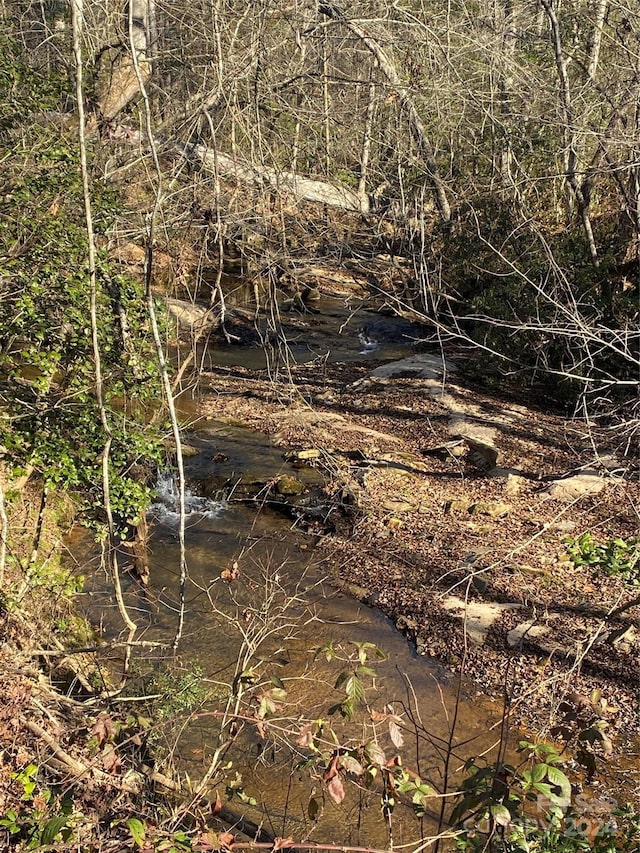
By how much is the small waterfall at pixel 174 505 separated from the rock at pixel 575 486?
12.7 ft

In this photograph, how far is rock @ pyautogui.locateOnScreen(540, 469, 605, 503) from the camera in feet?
26.4

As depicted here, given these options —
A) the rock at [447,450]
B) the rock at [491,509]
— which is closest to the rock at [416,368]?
the rock at [447,450]

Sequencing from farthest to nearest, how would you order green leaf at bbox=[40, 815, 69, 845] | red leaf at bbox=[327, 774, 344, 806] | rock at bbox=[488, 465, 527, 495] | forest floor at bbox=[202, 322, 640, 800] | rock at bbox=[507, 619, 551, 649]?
rock at bbox=[488, 465, 527, 495] → rock at bbox=[507, 619, 551, 649] → forest floor at bbox=[202, 322, 640, 800] → red leaf at bbox=[327, 774, 344, 806] → green leaf at bbox=[40, 815, 69, 845]

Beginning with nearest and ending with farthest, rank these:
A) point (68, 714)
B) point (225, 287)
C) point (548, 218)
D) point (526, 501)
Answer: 1. point (68, 714)
2. point (526, 501)
3. point (548, 218)
4. point (225, 287)

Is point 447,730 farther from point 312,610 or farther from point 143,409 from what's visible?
point 143,409

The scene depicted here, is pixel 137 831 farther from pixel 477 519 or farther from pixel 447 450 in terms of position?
pixel 447 450

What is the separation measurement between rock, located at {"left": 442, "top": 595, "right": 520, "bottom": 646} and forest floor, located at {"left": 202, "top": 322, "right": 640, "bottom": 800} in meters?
Answer: 0.02

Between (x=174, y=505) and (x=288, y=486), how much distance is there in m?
1.41

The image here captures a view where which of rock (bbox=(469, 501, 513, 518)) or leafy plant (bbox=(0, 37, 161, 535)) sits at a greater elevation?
leafy plant (bbox=(0, 37, 161, 535))

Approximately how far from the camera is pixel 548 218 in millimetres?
12531

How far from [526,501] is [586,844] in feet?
18.7

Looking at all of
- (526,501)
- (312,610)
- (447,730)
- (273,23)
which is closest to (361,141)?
(273,23)

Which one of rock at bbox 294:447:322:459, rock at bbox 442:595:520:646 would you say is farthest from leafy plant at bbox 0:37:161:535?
rock at bbox 294:447:322:459

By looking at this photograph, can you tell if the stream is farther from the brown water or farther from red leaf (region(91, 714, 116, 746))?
red leaf (region(91, 714, 116, 746))
